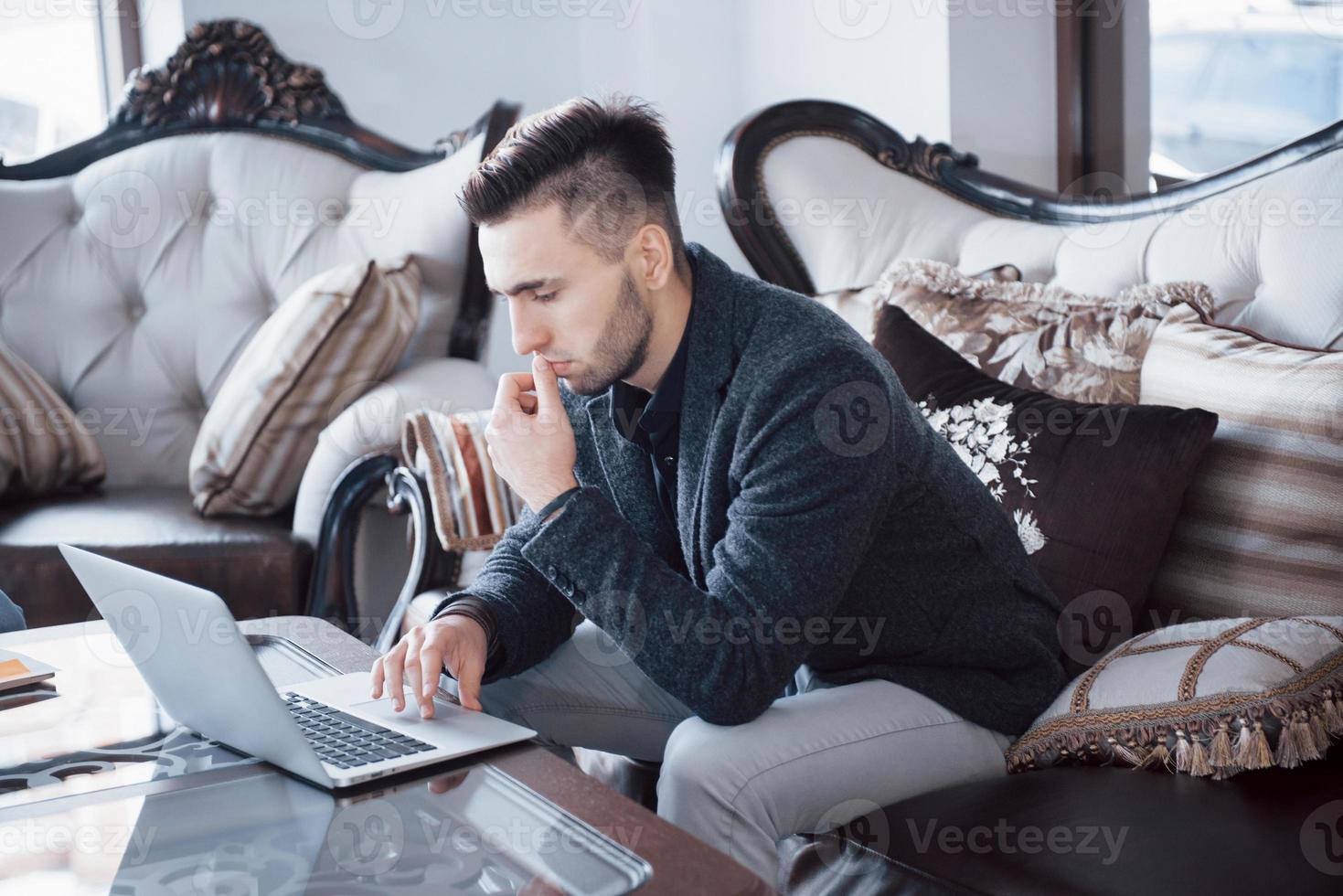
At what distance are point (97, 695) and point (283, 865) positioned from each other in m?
0.50

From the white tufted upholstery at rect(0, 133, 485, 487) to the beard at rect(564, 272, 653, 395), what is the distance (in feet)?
4.43

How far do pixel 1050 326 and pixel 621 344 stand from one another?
25.9 inches

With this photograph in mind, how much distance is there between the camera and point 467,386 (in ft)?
7.73

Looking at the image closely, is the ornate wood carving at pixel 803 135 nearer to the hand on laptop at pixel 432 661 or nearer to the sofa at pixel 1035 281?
the sofa at pixel 1035 281

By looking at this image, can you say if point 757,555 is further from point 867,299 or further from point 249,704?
point 867,299

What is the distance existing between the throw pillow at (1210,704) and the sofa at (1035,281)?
0.02 metres

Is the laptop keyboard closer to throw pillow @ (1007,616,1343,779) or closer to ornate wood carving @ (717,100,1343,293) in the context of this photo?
Answer: throw pillow @ (1007,616,1343,779)

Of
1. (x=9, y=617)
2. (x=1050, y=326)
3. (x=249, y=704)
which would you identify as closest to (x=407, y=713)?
(x=249, y=704)

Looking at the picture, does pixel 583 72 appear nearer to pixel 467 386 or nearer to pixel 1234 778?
pixel 467 386

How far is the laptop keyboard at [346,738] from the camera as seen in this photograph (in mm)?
940

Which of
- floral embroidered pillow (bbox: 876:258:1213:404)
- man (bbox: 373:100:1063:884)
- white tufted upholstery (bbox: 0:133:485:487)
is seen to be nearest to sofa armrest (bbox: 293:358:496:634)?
white tufted upholstery (bbox: 0:133:485:487)

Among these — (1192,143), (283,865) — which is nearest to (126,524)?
(283,865)

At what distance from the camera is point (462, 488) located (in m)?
1.91

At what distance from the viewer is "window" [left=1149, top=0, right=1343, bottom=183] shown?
87.6 inches
